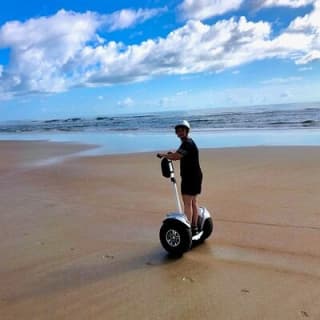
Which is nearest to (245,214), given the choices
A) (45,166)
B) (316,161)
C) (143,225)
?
(143,225)

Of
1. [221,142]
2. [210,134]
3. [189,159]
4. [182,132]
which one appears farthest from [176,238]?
[210,134]

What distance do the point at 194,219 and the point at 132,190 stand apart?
4.59 meters

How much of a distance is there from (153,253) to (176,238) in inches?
18.6

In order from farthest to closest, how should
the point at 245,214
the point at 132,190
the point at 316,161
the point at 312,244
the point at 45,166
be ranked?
the point at 45,166 < the point at 316,161 < the point at 132,190 < the point at 245,214 < the point at 312,244

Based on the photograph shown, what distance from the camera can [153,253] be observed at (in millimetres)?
5957

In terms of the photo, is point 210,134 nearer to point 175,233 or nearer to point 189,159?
point 189,159

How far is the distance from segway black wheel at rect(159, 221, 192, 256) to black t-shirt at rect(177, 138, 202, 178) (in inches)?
28.2

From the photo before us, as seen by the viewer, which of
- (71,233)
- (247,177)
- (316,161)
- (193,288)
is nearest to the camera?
(193,288)

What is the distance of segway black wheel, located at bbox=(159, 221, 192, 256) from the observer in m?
5.66

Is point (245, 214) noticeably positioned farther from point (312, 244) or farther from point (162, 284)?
point (162, 284)

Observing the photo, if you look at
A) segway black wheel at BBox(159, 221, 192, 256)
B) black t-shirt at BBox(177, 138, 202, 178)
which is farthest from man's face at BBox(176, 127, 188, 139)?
segway black wheel at BBox(159, 221, 192, 256)

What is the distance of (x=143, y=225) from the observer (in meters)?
7.39

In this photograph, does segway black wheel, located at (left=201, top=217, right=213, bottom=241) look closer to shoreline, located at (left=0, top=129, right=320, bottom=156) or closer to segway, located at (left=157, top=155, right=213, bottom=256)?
segway, located at (left=157, top=155, right=213, bottom=256)

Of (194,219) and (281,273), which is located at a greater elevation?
(194,219)
